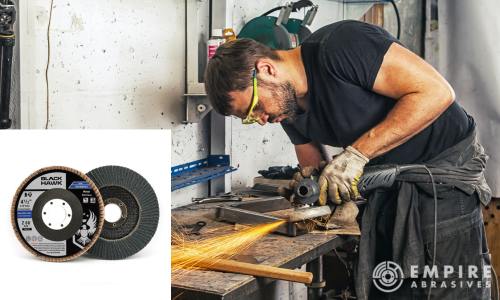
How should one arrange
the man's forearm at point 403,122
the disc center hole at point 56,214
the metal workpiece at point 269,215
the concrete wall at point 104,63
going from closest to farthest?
the disc center hole at point 56,214
the concrete wall at point 104,63
the metal workpiece at point 269,215
the man's forearm at point 403,122

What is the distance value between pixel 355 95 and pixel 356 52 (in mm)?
155

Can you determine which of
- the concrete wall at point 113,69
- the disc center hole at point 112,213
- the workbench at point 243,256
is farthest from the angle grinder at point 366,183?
the disc center hole at point 112,213

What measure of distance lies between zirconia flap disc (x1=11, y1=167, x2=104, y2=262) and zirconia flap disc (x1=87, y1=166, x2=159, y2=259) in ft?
0.25

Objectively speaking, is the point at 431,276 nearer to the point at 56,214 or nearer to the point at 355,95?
the point at 355,95

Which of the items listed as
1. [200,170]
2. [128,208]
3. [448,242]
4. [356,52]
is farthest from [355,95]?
[128,208]

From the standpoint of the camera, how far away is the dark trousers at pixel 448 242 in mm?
1983

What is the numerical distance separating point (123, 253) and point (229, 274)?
0.26 meters

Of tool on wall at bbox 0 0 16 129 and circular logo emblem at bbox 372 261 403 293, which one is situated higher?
tool on wall at bbox 0 0 16 129

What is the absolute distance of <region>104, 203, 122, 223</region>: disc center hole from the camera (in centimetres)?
116

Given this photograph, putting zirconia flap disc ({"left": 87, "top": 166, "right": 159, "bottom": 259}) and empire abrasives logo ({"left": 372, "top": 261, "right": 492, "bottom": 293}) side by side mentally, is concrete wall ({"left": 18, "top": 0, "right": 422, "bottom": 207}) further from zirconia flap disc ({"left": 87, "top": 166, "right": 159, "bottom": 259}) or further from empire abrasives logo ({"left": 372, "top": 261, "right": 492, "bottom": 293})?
empire abrasives logo ({"left": 372, "top": 261, "right": 492, "bottom": 293})

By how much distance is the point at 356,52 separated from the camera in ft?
6.30

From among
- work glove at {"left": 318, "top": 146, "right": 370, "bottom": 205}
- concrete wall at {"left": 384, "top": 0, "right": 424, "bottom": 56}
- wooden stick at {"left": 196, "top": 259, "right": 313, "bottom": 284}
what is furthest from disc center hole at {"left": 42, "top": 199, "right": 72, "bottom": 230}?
concrete wall at {"left": 384, "top": 0, "right": 424, "bottom": 56}

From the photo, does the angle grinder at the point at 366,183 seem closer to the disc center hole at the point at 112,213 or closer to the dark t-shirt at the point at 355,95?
the dark t-shirt at the point at 355,95

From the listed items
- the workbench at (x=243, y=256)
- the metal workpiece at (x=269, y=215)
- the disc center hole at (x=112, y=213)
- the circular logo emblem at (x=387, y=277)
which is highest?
the disc center hole at (x=112, y=213)
